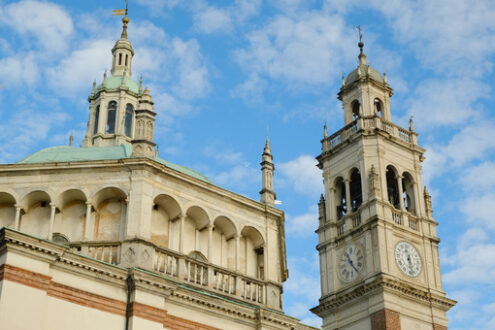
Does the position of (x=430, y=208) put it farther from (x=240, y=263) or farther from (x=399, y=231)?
(x=240, y=263)

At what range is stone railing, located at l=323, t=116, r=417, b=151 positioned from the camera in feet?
154

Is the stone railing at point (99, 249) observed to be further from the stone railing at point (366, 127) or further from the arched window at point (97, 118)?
the stone railing at point (366, 127)

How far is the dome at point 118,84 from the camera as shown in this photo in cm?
3622

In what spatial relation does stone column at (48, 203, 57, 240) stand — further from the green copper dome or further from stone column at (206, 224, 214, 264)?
stone column at (206, 224, 214, 264)

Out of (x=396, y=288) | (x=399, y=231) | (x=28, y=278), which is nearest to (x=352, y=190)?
(x=399, y=231)

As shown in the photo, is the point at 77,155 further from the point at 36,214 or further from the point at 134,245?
the point at 134,245

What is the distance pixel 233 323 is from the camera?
993 inches

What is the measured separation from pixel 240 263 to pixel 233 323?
3394mm

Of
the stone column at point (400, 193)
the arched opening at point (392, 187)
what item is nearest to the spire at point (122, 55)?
the arched opening at point (392, 187)

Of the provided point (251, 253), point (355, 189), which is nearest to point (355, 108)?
point (355, 189)

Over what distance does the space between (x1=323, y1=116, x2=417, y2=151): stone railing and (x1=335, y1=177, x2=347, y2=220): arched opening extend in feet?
7.89

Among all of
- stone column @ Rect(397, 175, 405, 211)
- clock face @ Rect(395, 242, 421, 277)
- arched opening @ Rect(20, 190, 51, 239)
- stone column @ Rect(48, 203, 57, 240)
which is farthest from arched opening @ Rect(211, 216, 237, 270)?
stone column @ Rect(397, 175, 405, 211)

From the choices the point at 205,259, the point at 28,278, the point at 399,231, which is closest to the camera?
the point at 28,278

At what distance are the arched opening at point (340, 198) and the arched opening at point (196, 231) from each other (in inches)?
782
